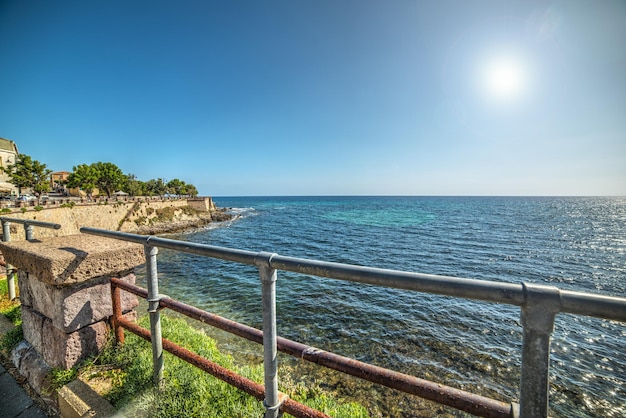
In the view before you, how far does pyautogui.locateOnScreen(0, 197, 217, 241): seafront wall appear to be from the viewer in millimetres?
24658

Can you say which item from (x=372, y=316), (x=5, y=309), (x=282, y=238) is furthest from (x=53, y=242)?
(x=282, y=238)

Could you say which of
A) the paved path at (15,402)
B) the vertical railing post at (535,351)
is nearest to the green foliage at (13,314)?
the paved path at (15,402)

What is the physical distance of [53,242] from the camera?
300 centimetres

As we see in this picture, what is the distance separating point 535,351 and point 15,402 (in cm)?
452

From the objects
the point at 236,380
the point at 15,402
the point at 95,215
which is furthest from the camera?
the point at 95,215

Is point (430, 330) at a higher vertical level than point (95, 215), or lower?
lower

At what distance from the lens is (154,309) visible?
2.31 metres

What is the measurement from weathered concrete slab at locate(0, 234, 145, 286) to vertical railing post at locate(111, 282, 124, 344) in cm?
21

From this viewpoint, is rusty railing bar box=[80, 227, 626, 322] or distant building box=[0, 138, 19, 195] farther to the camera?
distant building box=[0, 138, 19, 195]

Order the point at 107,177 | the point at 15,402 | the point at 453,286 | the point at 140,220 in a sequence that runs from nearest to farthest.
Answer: the point at 453,286 → the point at 15,402 → the point at 140,220 → the point at 107,177

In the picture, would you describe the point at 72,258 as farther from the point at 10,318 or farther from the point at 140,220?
the point at 140,220

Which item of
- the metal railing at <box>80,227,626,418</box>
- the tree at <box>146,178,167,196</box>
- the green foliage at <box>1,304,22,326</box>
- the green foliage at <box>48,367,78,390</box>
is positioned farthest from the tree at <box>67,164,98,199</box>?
the metal railing at <box>80,227,626,418</box>

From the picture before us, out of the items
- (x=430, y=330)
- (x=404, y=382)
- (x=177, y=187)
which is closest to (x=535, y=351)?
(x=404, y=382)

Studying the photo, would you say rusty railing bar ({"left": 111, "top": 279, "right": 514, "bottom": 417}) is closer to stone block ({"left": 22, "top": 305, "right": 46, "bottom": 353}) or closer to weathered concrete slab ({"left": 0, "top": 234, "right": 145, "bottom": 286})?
weathered concrete slab ({"left": 0, "top": 234, "right": 145, "bottom": 286})
